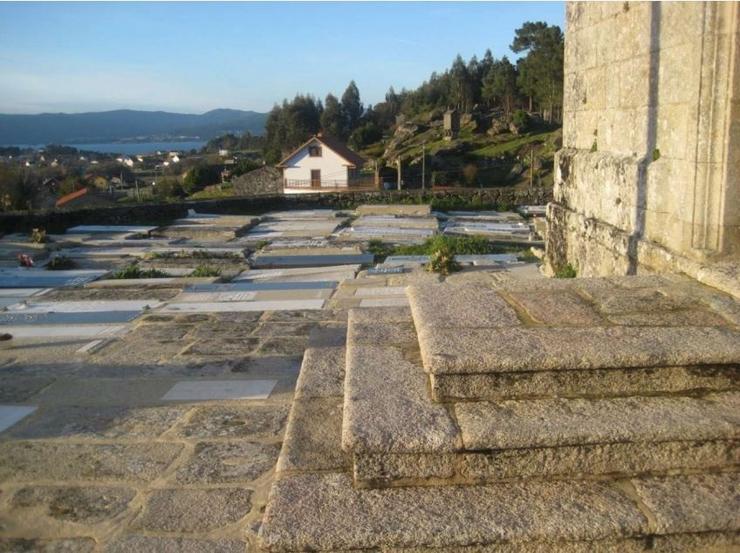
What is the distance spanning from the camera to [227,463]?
286cm

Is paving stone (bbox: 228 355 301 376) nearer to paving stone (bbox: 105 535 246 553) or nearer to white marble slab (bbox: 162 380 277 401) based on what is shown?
white marble slab (bbox: 162 380 277 401)

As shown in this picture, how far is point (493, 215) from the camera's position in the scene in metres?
16.2

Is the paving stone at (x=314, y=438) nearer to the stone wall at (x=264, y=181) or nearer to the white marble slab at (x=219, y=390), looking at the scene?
the white marble slab at (x=219, y=390)

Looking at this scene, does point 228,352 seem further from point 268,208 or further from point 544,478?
point 268,208

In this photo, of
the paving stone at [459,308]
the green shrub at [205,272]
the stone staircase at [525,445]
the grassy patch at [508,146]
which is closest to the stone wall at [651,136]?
the stone staircase at [525,445]

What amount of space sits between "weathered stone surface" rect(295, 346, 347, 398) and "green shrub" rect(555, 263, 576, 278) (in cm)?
309

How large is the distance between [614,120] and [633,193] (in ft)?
2.39

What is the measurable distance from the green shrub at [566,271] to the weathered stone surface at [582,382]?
11.4ft

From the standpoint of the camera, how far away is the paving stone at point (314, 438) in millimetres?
2375

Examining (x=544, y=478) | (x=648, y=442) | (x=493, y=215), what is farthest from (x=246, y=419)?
(x=493, y=215)

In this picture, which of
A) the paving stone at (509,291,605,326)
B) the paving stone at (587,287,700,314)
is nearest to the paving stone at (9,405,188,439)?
the paving stone at (509,291,605,326)

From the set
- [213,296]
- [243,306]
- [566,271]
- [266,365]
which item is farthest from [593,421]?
[213,296]

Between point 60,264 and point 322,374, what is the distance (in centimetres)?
846

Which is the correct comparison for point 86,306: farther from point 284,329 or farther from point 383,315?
point 383,315
